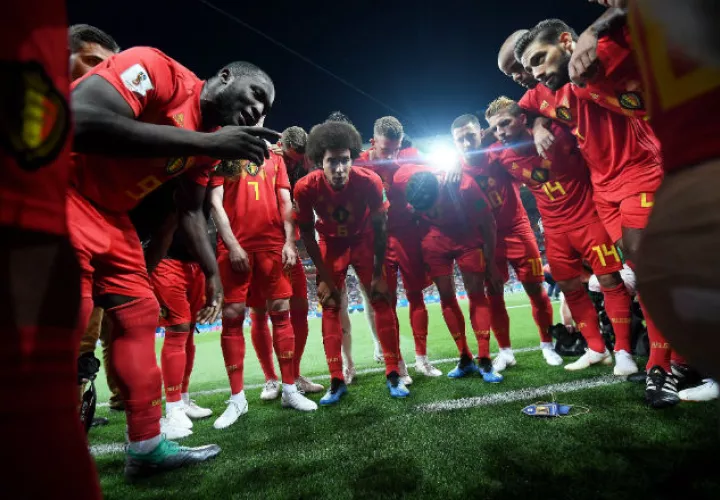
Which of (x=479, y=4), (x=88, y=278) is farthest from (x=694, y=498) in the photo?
(x=479, y=4)

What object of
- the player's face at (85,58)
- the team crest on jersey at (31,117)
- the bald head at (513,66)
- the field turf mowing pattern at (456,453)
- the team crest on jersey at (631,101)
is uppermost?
the bald head at (513,66)

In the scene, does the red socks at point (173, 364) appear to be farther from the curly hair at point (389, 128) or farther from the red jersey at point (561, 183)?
the red jersey at point (561, 183)

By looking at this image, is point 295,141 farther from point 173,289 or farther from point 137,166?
point 137,166

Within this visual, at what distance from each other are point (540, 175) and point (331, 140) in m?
2.16

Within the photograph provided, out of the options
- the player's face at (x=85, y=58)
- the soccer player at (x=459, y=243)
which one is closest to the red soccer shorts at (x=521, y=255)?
the soccer player at (x=459, y=243)

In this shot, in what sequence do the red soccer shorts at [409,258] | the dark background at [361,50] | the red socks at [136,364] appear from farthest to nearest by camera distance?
the dark background at [361,50]
the red soccer shorts at [409,258]
the red socks at [136,364]

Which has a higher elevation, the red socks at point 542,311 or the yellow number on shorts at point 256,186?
the yellow number on shorts at point 256,186

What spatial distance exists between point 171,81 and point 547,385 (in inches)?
127

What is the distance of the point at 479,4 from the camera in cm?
1377

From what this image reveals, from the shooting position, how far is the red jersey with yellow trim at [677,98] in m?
0.39

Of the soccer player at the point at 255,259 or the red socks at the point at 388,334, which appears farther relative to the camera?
the red socks at the point at 388,334

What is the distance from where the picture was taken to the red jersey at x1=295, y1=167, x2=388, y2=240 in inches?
159

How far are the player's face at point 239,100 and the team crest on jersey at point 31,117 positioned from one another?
1.76 metres

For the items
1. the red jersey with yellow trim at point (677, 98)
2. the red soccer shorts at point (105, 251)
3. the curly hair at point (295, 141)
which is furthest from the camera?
the curly hair at point (295, 141)
